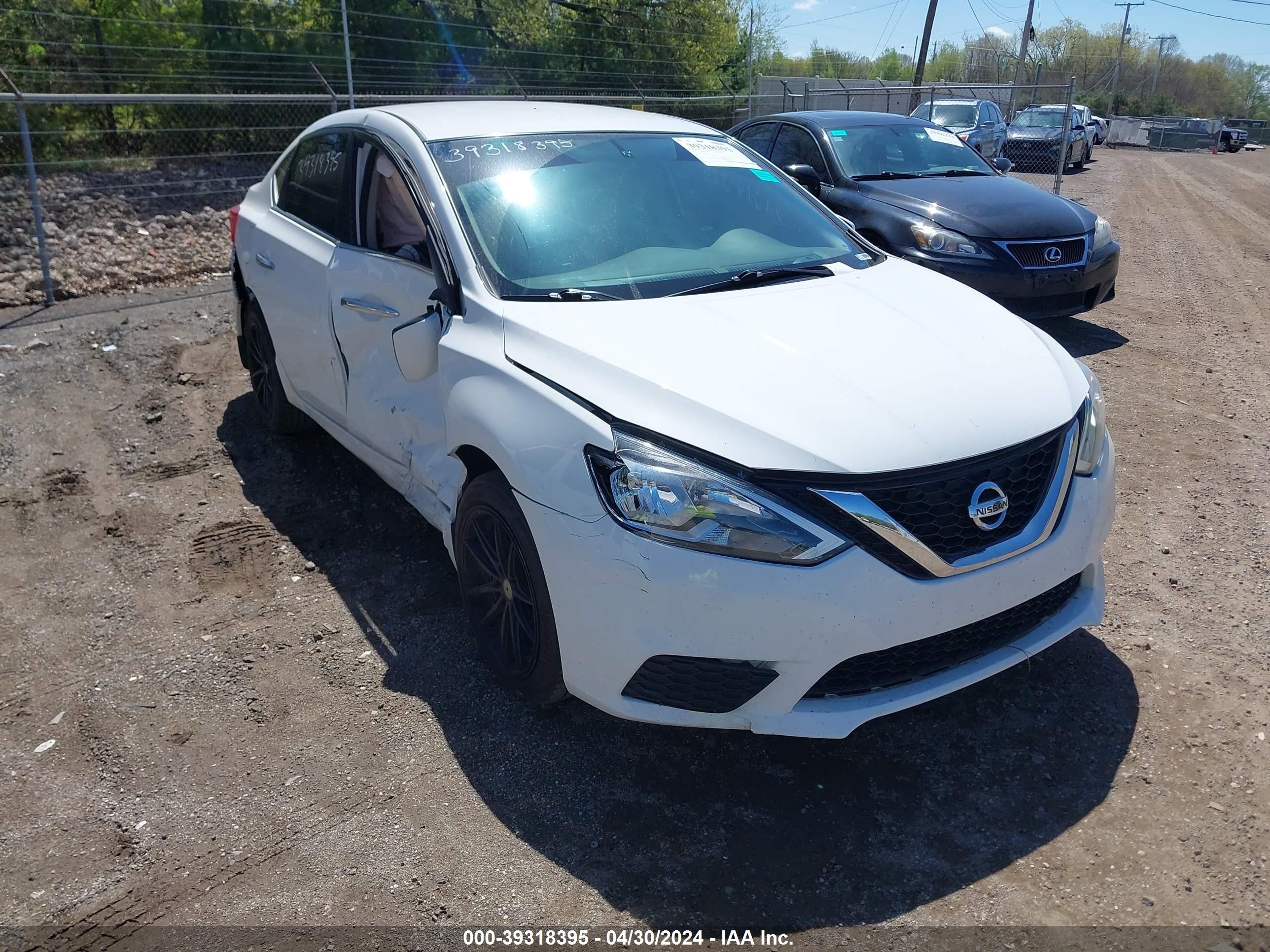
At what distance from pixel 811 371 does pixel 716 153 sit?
1812mm

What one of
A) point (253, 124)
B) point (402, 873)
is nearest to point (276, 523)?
point (402, 873)

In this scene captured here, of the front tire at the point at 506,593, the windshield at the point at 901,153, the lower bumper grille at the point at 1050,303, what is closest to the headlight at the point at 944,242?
the lower bumper grille at the point at 1050,303

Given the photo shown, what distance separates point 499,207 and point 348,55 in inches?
374

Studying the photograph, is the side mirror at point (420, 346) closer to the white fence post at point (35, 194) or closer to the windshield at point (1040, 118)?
the white fence post at point (35, 194)

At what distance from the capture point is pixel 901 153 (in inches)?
338

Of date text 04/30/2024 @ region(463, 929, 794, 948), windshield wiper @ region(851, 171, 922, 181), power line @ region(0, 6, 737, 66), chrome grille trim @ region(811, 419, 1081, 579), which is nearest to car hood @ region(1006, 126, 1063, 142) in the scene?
power line @ region(0, 6, 737, 66)

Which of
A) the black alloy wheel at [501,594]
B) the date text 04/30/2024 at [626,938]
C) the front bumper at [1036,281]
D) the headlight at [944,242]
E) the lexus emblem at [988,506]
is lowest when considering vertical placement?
the date text 04/30/2024 at [626,938]

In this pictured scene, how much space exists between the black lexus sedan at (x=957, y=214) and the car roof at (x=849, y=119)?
2 cm

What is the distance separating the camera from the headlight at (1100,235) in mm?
7266

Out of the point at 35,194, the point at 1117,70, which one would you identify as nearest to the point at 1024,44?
the point at 1117,70

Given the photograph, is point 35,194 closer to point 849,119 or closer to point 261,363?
point 261,363

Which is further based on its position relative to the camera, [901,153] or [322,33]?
[322,33]

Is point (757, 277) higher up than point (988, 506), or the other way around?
point (757, 277)

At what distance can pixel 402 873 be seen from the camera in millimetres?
2619
